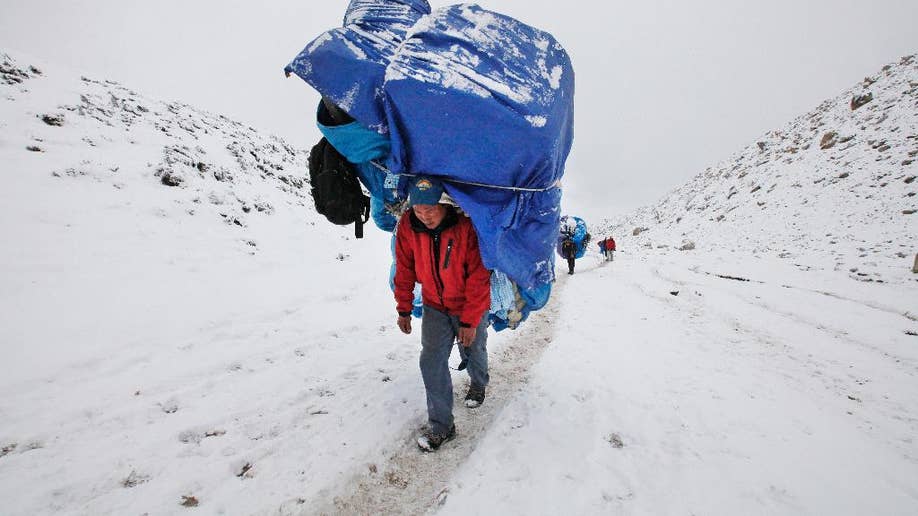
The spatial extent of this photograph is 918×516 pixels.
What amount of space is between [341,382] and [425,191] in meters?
2.68

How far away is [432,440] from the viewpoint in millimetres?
3047

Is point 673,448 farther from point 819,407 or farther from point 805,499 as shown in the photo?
point 819,407

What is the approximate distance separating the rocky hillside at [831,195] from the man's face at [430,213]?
13.9 metres

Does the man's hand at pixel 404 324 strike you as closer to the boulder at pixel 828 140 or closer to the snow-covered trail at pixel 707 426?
the snow-covered trail at pixel 707 426

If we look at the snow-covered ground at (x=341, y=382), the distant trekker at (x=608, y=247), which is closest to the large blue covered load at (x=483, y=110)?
the snow-covered ground at (x=341, y=382)

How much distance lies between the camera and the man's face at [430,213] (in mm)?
2639

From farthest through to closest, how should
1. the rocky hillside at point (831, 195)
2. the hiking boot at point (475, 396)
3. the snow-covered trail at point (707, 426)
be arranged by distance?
the rocky hillside at point (831, 195), the hiking boot at point (475, 396), the snow-covered trail at point (707, 426)

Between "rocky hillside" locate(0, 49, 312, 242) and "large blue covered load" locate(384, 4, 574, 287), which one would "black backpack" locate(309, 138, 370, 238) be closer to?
"large blue covered load" locate(384, 4, 574, 287)

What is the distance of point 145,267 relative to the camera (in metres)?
6.07

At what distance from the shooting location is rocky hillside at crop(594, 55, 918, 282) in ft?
44.2

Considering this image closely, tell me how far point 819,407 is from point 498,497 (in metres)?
3.29

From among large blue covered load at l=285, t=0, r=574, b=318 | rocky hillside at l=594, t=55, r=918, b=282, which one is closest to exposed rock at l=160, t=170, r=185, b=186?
large blue covered load at l=285, t=0, r=574, b=318

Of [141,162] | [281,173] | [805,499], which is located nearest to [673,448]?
[805,499]

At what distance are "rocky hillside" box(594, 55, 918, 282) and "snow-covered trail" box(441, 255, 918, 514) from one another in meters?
8.98
